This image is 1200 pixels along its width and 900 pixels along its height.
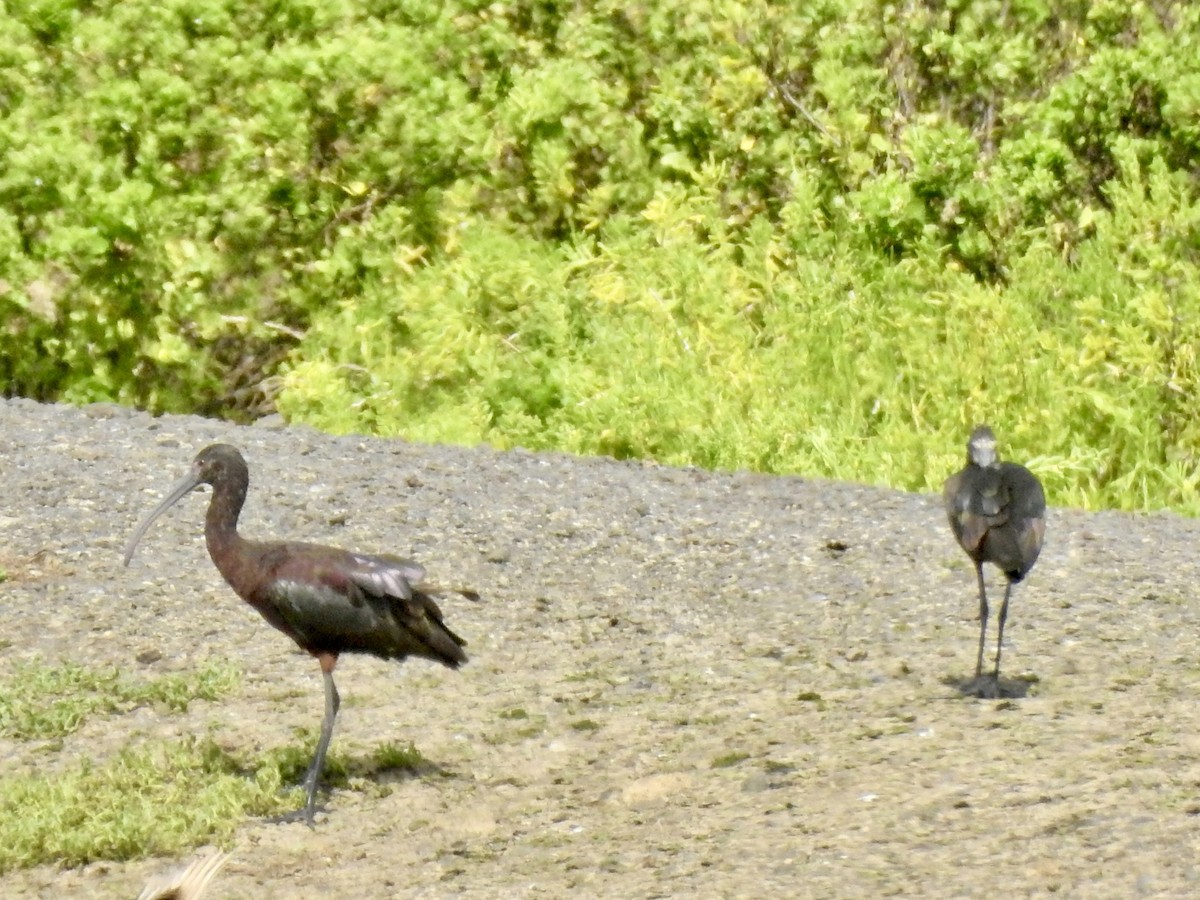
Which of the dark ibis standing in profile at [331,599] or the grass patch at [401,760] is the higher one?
the dark ibis standing in profile at [331,599]

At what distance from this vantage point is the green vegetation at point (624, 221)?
12.0 meters

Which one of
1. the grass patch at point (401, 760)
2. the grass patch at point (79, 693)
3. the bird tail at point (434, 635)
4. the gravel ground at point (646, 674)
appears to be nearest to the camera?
the gravel ground at point (646, 674)

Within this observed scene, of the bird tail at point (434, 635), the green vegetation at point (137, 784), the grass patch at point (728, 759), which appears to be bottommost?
the green vegetation at point (137, 784)

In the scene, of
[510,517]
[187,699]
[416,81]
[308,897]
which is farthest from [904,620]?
[416,81]

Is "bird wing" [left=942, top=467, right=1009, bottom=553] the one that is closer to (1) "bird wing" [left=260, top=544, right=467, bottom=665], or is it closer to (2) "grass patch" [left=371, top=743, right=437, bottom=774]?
(1) "bird wing" [left=260, top=544, right=467, bottom=665]

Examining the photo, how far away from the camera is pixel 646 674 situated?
789 centimetres

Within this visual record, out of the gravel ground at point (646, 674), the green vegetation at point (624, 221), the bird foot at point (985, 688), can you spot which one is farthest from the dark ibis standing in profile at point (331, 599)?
the green vegetation at point (624, 221)

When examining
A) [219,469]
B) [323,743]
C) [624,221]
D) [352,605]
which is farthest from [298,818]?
[624,221]

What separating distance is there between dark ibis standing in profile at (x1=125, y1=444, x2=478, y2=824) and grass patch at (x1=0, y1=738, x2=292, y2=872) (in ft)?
0.76

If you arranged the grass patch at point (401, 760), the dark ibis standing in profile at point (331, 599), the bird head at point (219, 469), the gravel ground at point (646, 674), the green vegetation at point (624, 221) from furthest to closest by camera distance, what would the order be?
the green vegetation at point (624, 221)
the bird head at point (219, 469)
the grass patch at point (401, 760)
the dark ibis standing in profile at point (331, 599)
the gravel ground at point (646, 674)

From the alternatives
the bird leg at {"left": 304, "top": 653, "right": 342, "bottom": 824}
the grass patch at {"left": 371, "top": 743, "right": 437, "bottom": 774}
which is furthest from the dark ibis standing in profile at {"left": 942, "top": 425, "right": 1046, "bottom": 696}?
the bird leg at {"left": 304, "top": 653, "right": 342, "bottom": 824}

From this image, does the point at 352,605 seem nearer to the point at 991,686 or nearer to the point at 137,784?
the point at 137,784

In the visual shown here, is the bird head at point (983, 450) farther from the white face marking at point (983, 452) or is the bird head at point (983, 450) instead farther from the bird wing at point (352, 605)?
the bird wing at point (352, 605)

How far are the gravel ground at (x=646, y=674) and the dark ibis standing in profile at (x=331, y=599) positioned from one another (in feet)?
1.36
